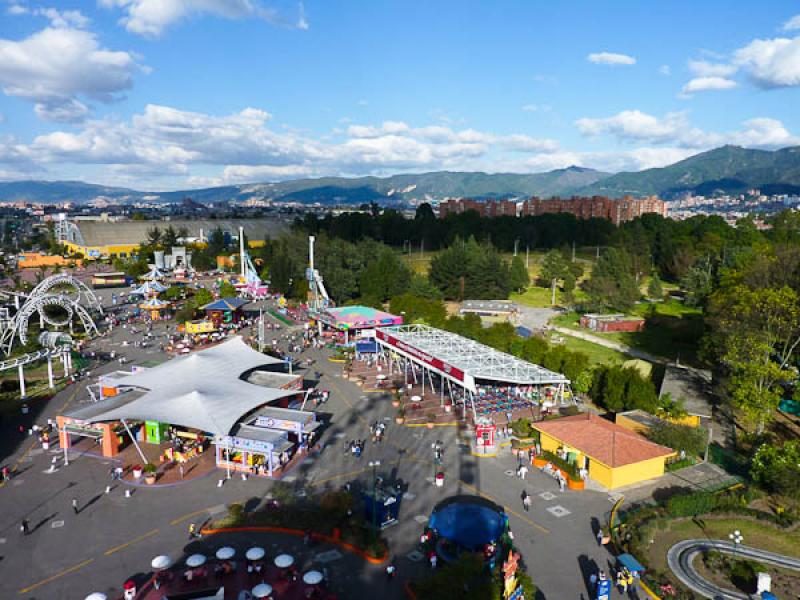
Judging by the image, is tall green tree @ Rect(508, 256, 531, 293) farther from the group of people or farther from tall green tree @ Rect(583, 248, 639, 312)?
the group of people

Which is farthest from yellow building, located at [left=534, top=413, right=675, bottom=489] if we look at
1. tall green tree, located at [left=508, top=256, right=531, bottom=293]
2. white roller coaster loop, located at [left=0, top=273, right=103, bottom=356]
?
tall green tree, located at [left=508, top=256, right=531, bottom=293]

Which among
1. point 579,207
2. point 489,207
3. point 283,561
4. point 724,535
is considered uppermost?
point 579,207

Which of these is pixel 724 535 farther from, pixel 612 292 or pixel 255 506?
pixel 612 292

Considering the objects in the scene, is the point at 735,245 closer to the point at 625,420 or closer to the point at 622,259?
the point at 622,259

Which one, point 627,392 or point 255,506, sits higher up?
point 627,392

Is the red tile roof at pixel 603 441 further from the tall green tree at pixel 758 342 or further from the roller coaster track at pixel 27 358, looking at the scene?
the roller coaster track at pixel 27 358

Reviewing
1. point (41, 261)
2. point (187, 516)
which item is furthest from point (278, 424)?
point (41, 261)
